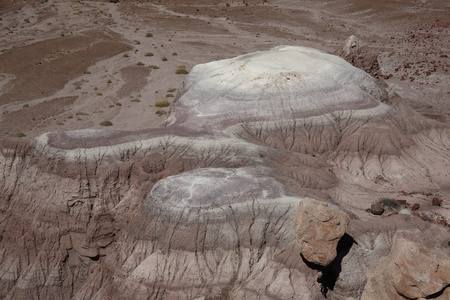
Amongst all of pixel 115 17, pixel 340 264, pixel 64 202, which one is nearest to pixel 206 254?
pixel 340 264

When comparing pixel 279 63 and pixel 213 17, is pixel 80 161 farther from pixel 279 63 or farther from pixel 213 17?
pixel 213 17

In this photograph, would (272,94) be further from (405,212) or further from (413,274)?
(413,274)

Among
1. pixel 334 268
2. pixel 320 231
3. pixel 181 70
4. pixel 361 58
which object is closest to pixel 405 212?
pixel 334 268

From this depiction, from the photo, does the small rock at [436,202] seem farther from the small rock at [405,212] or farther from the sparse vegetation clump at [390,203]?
the small rock at [405,212]

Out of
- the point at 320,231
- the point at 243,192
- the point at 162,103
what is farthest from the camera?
the point at 162,103

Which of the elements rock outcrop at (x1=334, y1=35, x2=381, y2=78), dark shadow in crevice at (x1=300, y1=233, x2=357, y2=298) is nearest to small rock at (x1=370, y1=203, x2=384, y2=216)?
dark shadow in crevice at (x1=300, y1=233, x2=357, y2=298)

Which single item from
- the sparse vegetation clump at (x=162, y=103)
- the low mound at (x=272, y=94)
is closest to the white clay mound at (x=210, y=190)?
the low mound at (x=272, y=94)

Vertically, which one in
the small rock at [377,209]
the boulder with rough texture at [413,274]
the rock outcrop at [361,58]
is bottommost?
the small rock at [377,209]
